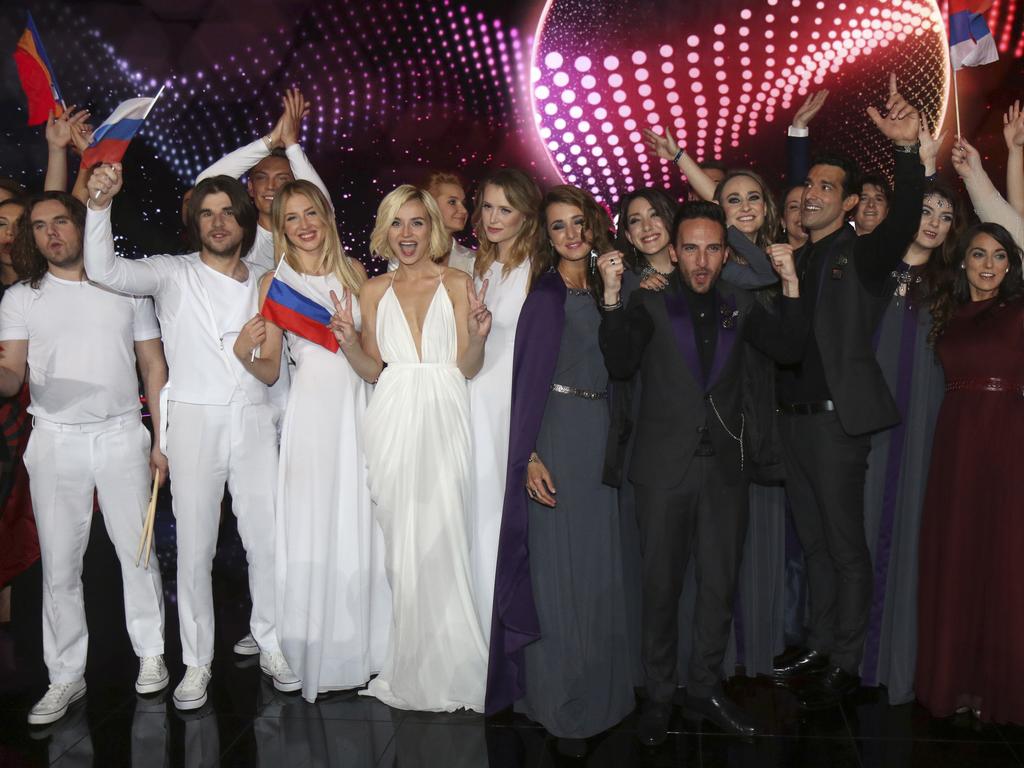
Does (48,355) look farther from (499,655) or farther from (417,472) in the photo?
(499,655)

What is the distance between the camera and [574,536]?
311 centimetres

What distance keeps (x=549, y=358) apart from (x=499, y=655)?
1.03 metres

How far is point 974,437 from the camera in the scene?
318cm

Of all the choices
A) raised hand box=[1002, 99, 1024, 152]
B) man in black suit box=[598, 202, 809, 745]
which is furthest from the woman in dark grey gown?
raised hand box=[1002, 99, 1024, 152]

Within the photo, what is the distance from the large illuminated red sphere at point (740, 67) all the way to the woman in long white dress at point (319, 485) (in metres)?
2.92

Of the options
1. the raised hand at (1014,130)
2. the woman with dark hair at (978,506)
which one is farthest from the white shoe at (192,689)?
the raised hand at (1014,130)

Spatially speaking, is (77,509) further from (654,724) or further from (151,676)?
(654,724)

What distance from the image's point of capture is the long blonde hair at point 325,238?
3451mm

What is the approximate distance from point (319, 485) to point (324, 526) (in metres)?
0.15

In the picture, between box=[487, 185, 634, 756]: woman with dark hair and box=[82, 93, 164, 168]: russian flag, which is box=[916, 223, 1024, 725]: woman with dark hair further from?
box=[82, 93, 164, 168]: russian flag

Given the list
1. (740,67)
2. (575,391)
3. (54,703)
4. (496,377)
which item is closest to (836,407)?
(575,391)

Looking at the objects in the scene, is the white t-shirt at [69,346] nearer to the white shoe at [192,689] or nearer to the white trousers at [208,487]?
the white trousers at [208,487]

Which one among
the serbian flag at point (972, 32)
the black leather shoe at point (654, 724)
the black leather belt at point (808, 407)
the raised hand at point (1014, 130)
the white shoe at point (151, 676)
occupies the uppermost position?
the serbian flag at point (972, 32)

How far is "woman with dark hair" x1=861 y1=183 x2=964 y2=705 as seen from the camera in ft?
11.1
